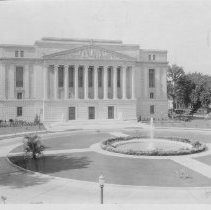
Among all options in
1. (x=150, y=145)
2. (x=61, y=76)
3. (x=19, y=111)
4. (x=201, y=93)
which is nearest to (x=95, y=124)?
(x=61, y=76)

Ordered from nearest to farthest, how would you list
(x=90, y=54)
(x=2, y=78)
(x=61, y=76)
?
(x=2, y=78) → (x=90, y=54) → (x=61, y=76)

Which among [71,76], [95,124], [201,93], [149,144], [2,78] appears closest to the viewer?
[149,144]

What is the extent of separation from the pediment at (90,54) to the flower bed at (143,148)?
97.8ft

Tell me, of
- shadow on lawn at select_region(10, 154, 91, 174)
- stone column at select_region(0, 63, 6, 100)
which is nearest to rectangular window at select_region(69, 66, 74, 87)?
stone column at select_region(0, 63, 6, 100)

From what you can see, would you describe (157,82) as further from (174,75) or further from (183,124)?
(174,75)

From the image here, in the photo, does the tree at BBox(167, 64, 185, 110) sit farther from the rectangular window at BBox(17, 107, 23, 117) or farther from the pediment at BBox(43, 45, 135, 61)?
the rectangular window at BBox(17, 107, 23, 117)

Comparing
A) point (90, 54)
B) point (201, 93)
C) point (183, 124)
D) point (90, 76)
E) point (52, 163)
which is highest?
point (90, 54)

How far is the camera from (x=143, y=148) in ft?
114

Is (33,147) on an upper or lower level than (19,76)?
lower

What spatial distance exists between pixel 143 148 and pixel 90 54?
35.7 metres

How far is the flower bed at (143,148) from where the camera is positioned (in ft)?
98.1

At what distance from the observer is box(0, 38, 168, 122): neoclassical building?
65000 millimetres

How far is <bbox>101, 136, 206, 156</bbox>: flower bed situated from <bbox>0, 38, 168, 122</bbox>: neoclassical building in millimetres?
27080

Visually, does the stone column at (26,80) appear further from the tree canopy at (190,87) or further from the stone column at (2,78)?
the tree canopy at (190,87)
